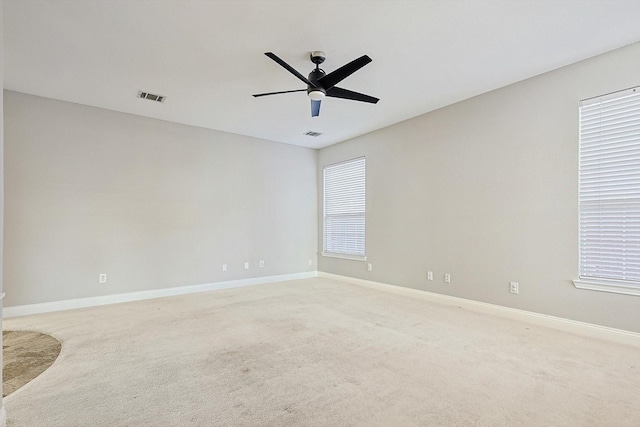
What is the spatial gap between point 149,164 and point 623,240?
6060 mm

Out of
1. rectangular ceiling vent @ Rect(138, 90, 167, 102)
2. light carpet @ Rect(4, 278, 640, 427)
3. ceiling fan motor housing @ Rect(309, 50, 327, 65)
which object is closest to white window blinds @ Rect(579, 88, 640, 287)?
light carpet @ Rect(4, 278, 640, 427)

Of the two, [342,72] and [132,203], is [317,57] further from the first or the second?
[132,203]

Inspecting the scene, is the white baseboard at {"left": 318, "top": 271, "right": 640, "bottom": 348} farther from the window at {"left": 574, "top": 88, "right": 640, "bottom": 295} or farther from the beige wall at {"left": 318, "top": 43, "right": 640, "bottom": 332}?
the window at {"left": 574, "top": 88, "right": 640, "bottom": 295}

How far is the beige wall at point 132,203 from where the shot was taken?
4.13 meters

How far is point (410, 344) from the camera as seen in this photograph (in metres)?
2.96

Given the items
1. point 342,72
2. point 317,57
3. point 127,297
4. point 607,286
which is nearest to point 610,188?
point 607,286

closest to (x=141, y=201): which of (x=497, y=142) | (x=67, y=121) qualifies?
(x=67, y=121)

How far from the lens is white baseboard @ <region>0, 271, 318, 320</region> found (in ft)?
13.3

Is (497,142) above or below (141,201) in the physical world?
above

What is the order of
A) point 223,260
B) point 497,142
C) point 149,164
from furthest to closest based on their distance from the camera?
1. point 223,260
2. point 149,164
3. point 497,142

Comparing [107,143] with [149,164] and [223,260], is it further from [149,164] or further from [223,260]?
[223,260]

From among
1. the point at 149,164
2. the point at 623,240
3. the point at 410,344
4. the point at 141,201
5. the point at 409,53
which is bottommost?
the point at 410,344

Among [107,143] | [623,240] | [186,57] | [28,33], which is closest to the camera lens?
[28,33]

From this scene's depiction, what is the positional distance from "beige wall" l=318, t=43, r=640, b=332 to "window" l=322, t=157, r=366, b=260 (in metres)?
0.49
